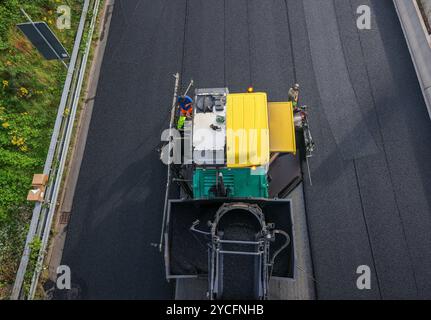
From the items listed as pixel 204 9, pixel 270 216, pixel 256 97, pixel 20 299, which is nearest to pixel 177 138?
pixel 256 97

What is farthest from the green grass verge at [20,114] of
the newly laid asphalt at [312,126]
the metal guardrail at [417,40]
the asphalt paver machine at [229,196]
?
the metal guardrail at [417,40]

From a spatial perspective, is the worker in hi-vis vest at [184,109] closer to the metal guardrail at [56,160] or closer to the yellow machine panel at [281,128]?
the yellow machine panel at [281,128]

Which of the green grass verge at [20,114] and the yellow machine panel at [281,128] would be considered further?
the green grass verge at [20,114]

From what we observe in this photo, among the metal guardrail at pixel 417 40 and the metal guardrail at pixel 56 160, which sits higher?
the metal guardrail at pixel 417 40

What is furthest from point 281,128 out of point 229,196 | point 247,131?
point 229,196

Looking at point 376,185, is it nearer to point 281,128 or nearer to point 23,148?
point 281,128

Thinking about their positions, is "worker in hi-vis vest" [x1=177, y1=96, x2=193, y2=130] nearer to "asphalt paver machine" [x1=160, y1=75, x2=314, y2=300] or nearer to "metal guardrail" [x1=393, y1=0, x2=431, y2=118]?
"asphalt paver machine" [x1=160, y1=75, x2=314, y2=300]

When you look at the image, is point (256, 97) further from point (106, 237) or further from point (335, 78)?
point (106, 237)

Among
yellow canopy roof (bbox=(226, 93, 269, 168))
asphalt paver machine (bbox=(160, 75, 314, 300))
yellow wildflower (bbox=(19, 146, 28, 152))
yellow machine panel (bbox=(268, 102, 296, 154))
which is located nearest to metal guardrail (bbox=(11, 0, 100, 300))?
yellow wildflower (bbox=(19, 146, 28, 152))
